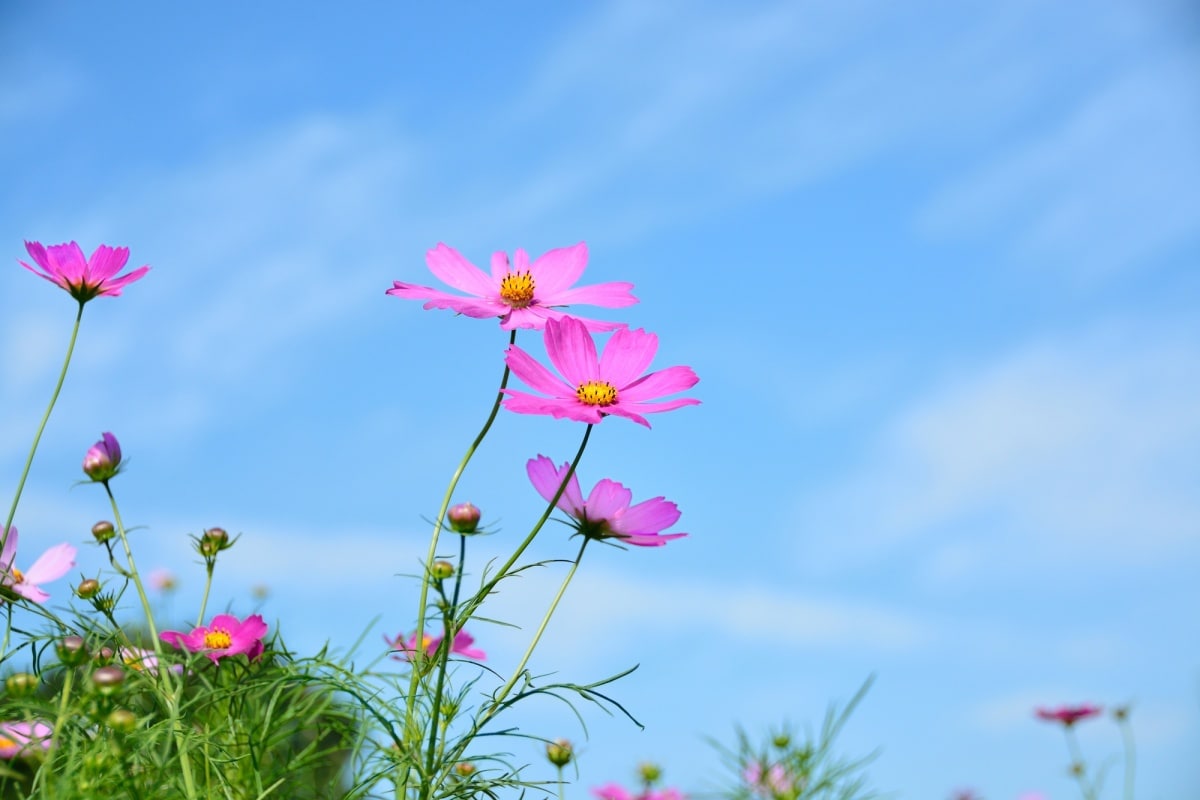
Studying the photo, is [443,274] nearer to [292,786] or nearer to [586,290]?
[586,290]

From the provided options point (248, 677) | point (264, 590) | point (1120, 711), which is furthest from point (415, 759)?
point (1120, 711)

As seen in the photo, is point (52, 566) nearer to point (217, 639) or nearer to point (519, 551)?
point (217, 639)

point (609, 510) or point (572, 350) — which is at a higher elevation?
point (572, 350)

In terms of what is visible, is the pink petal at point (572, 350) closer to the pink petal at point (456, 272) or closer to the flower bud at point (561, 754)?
the pink petal at point (456, 272)

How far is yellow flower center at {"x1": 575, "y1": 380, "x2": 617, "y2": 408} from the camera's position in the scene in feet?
4.50

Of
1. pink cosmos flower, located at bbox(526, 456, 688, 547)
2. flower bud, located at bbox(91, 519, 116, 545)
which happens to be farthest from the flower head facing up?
pink cosmos flower, located at bbox(526, 456, 688, 547)

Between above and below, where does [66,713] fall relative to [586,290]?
below

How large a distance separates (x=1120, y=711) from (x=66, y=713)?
130 inches

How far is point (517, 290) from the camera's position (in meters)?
1.54

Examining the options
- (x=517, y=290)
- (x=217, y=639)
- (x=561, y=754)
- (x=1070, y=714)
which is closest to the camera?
(x=517, y=290)

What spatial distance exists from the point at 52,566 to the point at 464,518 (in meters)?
0.75

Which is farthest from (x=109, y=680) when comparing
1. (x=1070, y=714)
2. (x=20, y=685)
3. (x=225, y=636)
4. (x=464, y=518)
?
(x=1070, y=714)

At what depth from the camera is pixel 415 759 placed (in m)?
1.35

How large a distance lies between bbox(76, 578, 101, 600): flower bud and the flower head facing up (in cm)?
22
